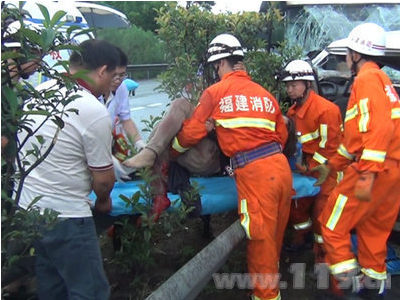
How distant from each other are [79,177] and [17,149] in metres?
0.73

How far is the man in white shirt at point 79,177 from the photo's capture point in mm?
2049

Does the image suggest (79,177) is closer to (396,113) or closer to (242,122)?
(242,122)

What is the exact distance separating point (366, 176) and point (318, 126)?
113 cm

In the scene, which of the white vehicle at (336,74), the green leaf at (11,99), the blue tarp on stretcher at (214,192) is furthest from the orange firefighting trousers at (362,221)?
the green leaf at (11,99)

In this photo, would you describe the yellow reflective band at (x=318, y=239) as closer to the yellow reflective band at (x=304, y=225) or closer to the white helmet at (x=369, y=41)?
the yellow reflective band at (x=304, y=225)

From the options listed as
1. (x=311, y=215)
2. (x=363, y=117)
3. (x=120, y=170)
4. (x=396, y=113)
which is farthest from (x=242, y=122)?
(x=311, y=215)

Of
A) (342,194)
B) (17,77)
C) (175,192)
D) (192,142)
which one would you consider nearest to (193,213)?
(175,192)

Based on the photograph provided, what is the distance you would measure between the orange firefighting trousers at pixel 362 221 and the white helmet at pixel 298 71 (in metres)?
1.15

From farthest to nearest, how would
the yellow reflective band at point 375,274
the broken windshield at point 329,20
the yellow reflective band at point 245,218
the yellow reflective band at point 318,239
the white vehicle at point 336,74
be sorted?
the broken windshield at point 329,20
the white vehicle at point 336,74
the yellow reflective band at point 318,239
the yellow reflective band at point 375,274
the yellow reflective band at point 245,218

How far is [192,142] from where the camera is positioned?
3066 millimetres

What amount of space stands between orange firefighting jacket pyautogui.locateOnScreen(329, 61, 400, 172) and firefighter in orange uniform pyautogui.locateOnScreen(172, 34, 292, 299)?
51 centimetres

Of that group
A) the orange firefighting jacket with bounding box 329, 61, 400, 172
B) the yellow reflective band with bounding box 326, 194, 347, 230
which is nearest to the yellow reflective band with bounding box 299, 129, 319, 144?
the orange firefighting jacket with bounding box 329, 61, 400, 172

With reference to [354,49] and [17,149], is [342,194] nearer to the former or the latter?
[354,49]

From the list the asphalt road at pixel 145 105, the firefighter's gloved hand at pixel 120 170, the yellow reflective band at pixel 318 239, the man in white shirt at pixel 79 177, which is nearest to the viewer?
the man in white shirt at pixel 79 177
